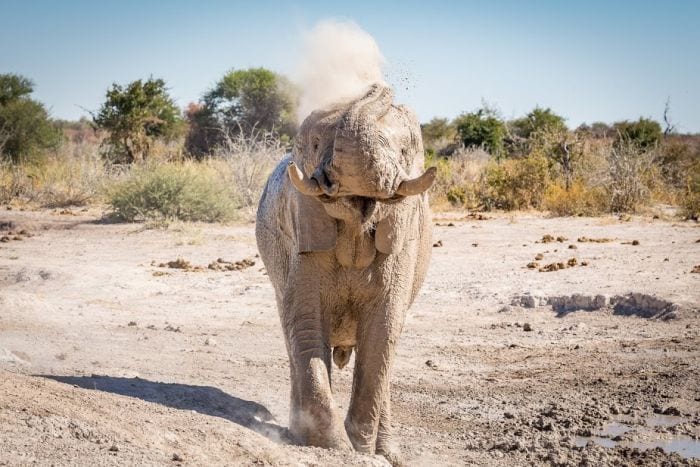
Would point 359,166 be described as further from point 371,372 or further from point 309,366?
point 371,372

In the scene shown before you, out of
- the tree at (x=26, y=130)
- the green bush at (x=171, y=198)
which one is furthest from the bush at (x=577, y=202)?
the tree at (x=26, y=130)

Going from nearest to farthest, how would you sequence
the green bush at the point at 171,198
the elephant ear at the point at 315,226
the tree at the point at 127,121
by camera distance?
the elephant ear at the point at 315,226 < the green bush at the point at 171,198 < the tree at the point at 127,121

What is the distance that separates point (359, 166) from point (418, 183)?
31 centimetres

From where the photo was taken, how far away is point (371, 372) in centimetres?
568

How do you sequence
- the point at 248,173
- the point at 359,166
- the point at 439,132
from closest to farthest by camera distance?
the point at 359,166 → the point at 248,173 → the point at 439,132

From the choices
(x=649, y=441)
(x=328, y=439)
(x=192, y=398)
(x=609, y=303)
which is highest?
(x=609, y=303)

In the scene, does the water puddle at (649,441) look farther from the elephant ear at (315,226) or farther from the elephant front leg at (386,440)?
the elephant ear at (315,226)

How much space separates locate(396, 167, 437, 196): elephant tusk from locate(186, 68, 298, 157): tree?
1300 inches

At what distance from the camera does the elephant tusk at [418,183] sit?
4.70m

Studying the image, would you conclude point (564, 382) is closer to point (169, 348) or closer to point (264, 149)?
point (169, 348)

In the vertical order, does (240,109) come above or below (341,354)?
above

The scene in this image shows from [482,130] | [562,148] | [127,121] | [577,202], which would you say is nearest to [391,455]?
[577,202]

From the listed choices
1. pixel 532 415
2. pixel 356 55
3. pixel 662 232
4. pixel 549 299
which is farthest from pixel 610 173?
pixel 356 55

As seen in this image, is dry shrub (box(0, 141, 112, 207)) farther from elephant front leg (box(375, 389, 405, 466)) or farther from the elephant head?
the elephant head
